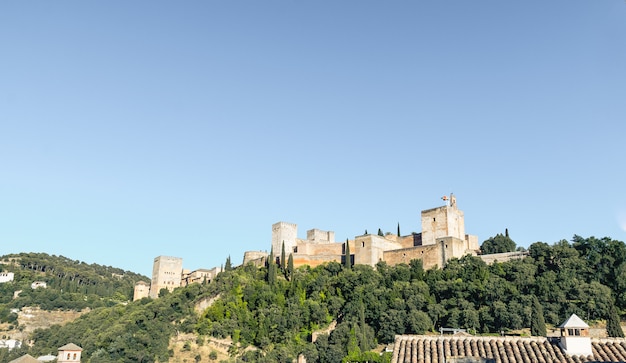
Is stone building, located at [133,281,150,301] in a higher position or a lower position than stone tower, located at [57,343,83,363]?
higher

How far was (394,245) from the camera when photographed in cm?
6419

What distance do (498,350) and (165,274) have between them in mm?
78135

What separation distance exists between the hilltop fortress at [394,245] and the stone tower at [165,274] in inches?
876

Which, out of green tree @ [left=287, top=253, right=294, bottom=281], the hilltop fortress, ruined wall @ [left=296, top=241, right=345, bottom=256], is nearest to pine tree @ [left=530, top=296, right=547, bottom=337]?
the hilltop fortress

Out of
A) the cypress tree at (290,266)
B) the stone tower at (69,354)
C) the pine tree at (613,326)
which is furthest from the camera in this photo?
the cypress tree at (290,266)

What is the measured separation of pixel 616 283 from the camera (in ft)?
160

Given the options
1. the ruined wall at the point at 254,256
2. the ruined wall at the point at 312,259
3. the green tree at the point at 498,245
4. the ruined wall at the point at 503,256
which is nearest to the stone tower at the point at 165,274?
the ruined wall at the point at 254,256

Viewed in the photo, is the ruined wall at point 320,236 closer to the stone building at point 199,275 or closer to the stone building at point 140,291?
the stone building at point 199,275

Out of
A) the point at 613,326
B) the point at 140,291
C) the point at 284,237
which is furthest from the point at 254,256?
the point at 613,326

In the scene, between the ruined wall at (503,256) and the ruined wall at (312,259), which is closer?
the ruined wall at (503,256)

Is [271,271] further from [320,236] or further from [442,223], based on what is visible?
[442,223]

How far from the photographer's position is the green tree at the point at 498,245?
200 feet

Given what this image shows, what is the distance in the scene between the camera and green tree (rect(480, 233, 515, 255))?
6097 centimetres

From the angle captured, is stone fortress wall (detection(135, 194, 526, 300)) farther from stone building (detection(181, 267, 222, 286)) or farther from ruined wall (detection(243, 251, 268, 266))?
stone building (detection(181, 267, 222, 286))
